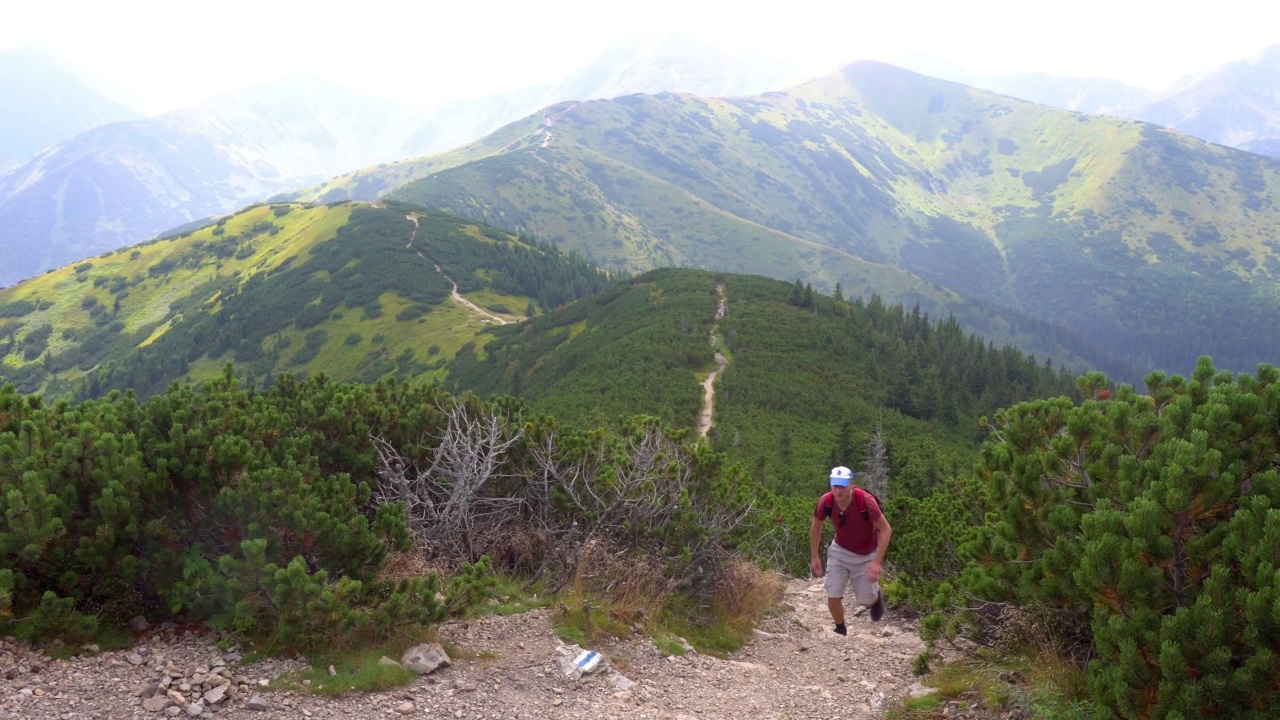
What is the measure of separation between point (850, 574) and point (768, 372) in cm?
6554

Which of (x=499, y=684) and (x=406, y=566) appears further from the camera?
(x=406, y=566)

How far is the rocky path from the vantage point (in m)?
6.71

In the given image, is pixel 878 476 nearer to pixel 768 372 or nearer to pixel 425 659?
pixel 425 659

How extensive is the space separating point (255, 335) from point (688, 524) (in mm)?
133196

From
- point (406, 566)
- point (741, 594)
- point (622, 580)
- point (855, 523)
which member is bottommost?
Result: point (741, 594)

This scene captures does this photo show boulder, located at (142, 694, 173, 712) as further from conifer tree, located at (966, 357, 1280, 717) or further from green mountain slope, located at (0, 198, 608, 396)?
green mountain slope, located at (0, 198, 608, 396)

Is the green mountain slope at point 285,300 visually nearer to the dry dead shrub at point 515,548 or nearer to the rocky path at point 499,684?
the dry dead shrub at point 515,548

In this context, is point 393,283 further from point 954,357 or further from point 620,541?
point 620,541

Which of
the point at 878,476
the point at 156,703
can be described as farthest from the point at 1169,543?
the point at 878,476

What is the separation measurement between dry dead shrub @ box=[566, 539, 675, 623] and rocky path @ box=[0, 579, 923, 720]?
0.67 meters

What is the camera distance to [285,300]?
13350 centimetres

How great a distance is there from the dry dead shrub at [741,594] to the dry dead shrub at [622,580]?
1.54 meters

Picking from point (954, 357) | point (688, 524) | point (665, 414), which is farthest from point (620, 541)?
point (954, 357)

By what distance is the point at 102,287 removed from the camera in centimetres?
16088
